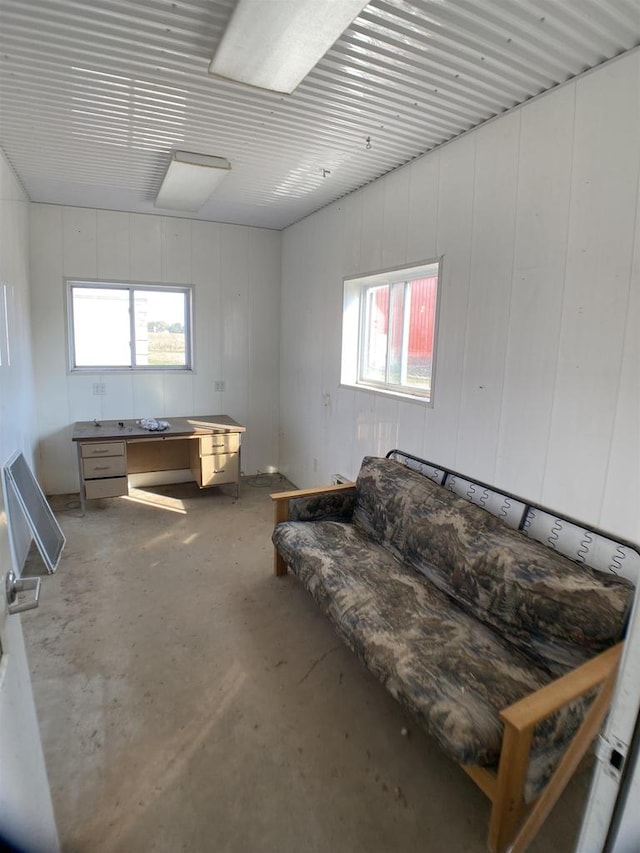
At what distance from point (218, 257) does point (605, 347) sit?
3900 mm

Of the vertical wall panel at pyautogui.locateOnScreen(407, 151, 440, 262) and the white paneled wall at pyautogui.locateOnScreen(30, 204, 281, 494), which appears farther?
the white paneled wall at pyautogui.locateOnScreen(30, 204, 281, 494)

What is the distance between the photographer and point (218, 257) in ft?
15.7

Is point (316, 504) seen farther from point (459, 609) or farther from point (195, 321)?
point (195, 321)

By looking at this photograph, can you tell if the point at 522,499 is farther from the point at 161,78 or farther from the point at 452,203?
the point at 161,78

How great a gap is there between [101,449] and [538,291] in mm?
3448

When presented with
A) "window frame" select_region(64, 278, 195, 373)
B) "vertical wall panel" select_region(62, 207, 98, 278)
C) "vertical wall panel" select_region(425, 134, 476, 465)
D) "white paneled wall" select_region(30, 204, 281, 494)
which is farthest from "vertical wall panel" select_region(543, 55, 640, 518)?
"vertical wall panel" select_region(62, 207, 98, 278)

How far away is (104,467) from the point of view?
13.0 feet

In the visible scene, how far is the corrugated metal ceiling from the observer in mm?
1678

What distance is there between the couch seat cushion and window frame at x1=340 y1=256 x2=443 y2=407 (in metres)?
1.11

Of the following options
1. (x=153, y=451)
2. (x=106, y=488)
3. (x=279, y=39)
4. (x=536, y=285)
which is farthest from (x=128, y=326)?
(x=536, y=285)

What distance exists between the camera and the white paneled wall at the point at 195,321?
13.9 feet

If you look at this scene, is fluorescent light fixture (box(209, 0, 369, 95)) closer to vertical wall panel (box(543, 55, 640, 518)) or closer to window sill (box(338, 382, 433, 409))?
vertical wall panel (box(543, 55, 640, 518))

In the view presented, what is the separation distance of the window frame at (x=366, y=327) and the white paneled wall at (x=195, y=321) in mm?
1490

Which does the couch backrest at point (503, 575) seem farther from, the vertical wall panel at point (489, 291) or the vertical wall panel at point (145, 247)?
the vertical wall panel at point (145, 247)
